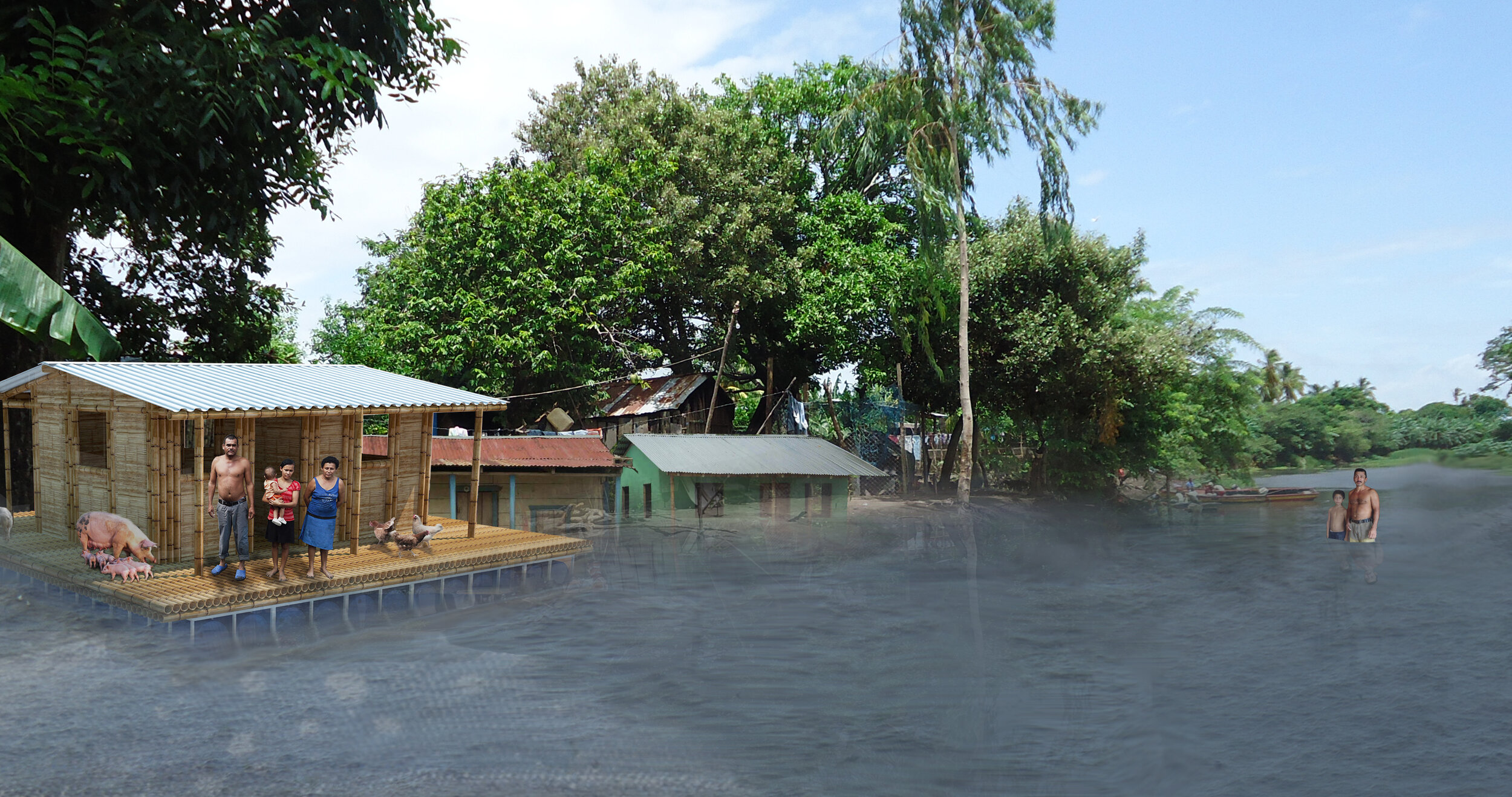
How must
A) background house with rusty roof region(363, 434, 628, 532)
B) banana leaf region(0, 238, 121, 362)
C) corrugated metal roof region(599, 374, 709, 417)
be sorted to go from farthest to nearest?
1. corrugated metal roof region(599, 374, 709, 417)
2. background house with rusty roof region(363, 434, 628, 532)
3. banana leaf region(0, 238, 121, 362)

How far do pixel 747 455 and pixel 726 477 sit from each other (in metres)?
1.04

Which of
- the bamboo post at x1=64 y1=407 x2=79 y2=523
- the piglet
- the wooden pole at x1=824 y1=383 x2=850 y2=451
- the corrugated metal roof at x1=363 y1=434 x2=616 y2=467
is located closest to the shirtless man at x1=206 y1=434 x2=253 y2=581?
the piglet

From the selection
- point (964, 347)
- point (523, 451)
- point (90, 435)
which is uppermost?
point (964, 347)

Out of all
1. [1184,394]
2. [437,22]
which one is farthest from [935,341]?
[437,22]

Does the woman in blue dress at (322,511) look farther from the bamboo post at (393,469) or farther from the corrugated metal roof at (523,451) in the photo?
the corrugated metal roof at (523,451)

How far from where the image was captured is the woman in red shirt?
12.0m

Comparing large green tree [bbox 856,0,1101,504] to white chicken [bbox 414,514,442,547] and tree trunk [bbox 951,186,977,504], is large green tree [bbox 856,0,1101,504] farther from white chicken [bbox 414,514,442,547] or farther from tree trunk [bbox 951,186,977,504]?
white chicken [bbox 414,514,442,547]

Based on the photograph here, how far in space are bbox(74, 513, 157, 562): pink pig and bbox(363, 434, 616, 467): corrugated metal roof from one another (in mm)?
8025

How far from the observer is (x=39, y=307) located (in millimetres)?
9648

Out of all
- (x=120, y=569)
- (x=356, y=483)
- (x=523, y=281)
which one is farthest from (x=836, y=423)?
(x=120, y=569)

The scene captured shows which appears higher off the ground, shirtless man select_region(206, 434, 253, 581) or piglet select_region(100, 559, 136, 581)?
shirtless man select_region(206, 434, 253, 581)

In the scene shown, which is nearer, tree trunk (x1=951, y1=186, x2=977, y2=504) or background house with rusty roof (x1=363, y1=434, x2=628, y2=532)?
background house with rusty roof (x1=363, y1=434, x2=628, y2=532)

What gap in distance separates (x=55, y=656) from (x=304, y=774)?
541 cm

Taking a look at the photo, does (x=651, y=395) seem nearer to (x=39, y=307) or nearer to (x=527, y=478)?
(x=527, y=478)
